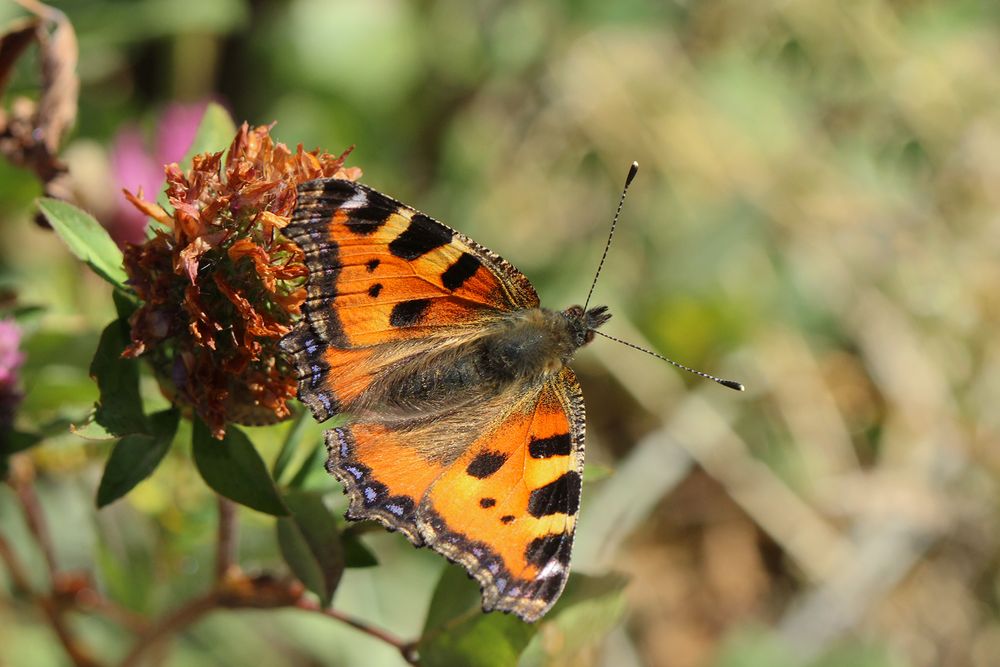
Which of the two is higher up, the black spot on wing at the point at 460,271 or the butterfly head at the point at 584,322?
the black spot on wing at the point at 460,271

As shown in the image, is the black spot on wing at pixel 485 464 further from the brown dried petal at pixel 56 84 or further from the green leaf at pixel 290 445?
the brown dried petal at pixel 56 84

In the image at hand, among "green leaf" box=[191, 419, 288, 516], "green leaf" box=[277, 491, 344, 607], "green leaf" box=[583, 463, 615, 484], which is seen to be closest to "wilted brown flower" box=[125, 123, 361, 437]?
"green leaf" box=[191, 419, 288, 516]

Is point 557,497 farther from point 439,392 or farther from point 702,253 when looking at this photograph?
point 702,253

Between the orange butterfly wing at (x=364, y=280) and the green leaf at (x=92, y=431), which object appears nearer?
the green leaf at (x=92, y=431)

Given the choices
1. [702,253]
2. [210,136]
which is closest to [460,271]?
[210,136]

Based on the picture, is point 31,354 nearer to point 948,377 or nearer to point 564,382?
point 564,382

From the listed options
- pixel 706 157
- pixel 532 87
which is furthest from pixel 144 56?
pixel 706 157

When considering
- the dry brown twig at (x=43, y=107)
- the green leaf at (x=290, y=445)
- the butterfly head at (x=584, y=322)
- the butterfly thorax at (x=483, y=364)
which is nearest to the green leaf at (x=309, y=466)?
the green leaf at (x=290, y=445)
